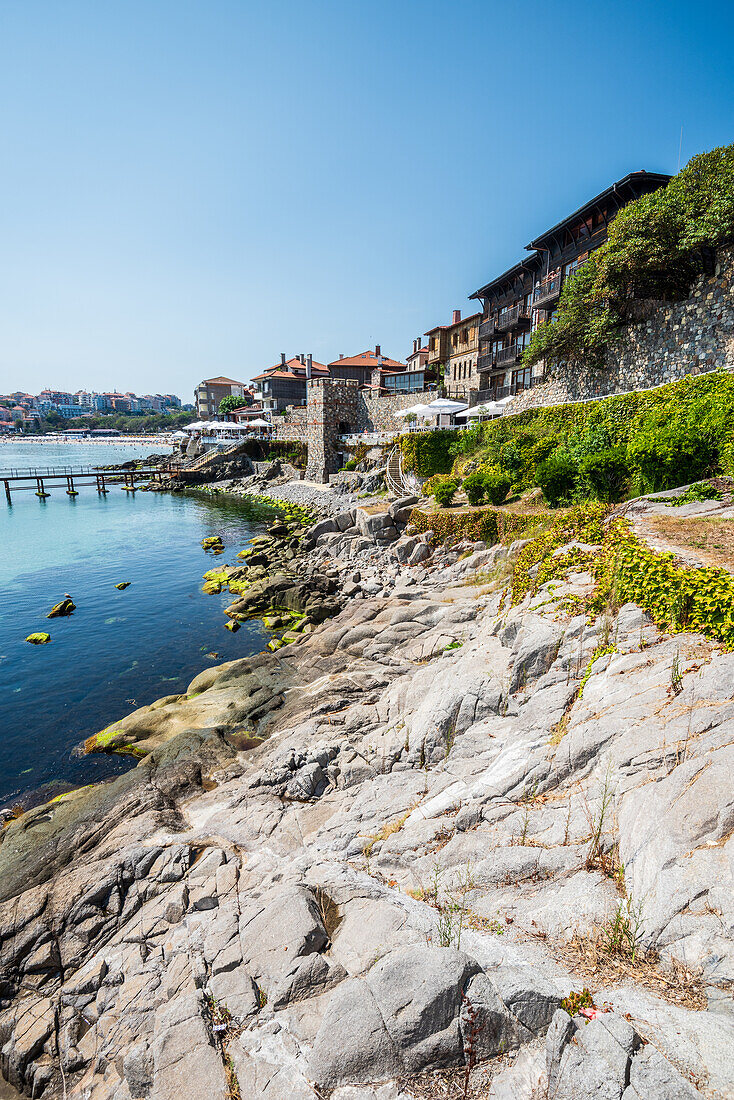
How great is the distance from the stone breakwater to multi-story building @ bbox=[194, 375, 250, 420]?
138 m

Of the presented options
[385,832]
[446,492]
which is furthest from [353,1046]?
[446,492]

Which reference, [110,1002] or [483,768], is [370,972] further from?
[110,1002]

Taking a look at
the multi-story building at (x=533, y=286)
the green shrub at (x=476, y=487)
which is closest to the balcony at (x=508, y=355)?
the multi-story building at (x=533, y=286)

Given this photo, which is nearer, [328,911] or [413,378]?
[328,911]

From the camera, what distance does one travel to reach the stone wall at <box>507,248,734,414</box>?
20.0 metres

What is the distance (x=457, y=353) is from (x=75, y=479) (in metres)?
64.7

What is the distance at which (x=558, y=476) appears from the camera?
18422 millimetres

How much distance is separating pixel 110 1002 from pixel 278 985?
11.2 feet

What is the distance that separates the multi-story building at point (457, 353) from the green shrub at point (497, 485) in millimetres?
23902

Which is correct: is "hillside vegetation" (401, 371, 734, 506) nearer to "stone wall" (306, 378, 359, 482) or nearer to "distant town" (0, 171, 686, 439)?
"distant town" (0, 171, 686, 439)

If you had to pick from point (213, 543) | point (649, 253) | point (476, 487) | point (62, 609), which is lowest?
point (62, 609)

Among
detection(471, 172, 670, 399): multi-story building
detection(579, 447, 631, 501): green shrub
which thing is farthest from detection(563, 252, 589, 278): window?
detection(579, 447, 631, 501): green shrub

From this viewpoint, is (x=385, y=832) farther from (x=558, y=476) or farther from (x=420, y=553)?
(x=420, y=553)

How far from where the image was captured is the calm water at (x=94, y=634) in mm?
15477
